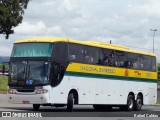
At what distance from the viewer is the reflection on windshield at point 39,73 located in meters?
23.9

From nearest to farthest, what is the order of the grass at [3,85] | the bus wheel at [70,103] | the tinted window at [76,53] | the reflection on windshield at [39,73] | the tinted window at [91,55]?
the reflection on windshield at [39,73] < the bus wheel at [70,103] < the tinted window at [76,53] < the tinted window at [91,55] < the grass at [3,85]

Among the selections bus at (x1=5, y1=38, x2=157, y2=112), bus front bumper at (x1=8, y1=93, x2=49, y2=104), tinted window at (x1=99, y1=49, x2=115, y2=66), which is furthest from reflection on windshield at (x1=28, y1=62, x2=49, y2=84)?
tinted window at (x1=99, y1=49, x2=115, y2=66)

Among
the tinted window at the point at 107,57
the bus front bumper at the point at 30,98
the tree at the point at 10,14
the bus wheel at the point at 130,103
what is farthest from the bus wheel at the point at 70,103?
the tree at the point at 10,14

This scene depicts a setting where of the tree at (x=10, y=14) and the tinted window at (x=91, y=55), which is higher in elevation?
the tree at (x=10, y=14)

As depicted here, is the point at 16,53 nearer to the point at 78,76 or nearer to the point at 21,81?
the point at 21,81

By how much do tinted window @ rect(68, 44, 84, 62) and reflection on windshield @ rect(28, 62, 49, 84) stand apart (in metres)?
1.60

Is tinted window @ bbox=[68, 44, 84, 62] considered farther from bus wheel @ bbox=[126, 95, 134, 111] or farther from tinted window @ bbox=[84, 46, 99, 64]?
bus wheel @ bbox=[126, 95, 134, 111]

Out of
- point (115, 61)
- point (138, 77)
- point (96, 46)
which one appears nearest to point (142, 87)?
point (138, 77)

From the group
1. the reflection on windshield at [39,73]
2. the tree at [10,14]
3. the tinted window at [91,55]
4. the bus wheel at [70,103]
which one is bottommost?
the bus wheel at [70,103]

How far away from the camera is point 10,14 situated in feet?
160

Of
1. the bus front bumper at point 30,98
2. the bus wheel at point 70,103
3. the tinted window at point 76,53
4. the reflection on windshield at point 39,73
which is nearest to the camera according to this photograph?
the bus front bumper at point 30,98

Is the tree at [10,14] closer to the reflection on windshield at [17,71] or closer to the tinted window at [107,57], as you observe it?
the tinted window at [107,57]

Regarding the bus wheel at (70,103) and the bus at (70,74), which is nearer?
the bus at (70,74)

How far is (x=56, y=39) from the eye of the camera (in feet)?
81.0
